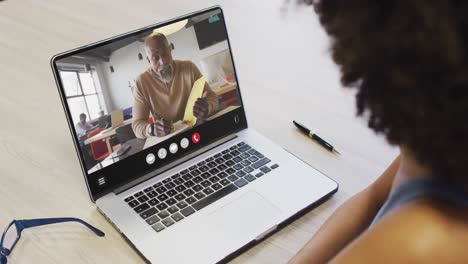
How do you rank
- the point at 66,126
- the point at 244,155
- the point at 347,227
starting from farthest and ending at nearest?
1. the point at 66,126
2. the point at 244,155
3. the point at 347,227

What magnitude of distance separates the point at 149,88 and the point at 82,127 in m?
0.13

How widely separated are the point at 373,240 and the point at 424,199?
0.06m

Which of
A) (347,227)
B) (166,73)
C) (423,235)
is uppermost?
(166,73)

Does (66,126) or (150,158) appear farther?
(66,126)

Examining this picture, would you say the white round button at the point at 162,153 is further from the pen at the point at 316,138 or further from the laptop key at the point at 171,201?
the pen at the point at 316,138

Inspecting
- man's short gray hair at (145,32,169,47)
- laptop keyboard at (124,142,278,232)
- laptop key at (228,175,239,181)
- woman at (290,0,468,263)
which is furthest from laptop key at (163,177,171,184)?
woman at (290,0,468,263)

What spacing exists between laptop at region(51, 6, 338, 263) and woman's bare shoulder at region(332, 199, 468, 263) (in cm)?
32

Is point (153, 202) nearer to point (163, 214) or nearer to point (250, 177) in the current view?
point (163, 214)

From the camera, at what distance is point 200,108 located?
92 centimetres

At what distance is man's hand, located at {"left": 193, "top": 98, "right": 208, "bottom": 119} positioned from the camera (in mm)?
918

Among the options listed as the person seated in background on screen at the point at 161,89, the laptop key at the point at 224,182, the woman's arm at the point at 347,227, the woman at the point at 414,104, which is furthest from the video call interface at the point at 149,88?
the woman at the point at 414,104

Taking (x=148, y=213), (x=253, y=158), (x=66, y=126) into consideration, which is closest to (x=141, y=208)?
(x=148, y=213)

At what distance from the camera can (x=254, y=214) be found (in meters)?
0.80

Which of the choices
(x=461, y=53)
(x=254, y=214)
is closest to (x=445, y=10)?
(x=461, y=53)
